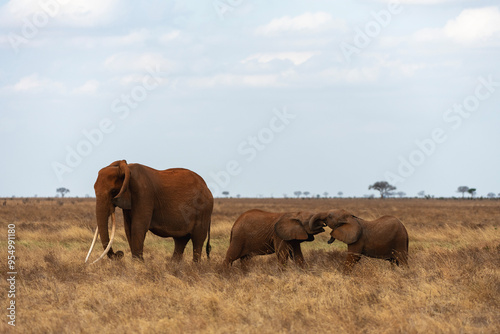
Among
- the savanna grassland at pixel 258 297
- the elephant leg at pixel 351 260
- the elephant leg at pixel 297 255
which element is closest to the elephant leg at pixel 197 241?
the savanna grassland at pixel 258 297

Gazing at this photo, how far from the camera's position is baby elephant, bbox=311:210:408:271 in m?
12.1

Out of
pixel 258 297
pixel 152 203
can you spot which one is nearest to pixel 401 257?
pixel 258 297

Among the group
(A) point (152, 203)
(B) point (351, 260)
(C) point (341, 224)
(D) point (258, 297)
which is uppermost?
(A) point (152, 203)

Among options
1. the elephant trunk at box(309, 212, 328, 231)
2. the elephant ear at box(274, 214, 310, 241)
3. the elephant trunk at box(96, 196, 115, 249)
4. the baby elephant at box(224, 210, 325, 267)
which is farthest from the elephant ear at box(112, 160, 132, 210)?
the elephant trunk at box(309, 212, 328, 231)

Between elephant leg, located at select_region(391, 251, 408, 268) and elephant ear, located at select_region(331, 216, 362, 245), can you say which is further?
elephant leg, located at select_region(391, 251, 408, 268)

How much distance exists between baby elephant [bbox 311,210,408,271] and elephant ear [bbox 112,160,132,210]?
3390 mm

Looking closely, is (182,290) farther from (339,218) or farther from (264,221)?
(339,218)

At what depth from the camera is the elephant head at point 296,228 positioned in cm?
1191

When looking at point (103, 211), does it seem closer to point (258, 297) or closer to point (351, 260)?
point (258, 297)

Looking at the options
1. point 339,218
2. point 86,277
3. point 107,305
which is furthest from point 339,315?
point 86,277

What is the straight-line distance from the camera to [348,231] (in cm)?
1215

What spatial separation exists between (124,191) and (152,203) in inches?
33.9

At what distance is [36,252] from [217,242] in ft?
18.9

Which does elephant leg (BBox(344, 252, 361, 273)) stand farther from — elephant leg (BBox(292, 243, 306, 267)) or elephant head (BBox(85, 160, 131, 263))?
elephant head (BBox(85, 160, 131, 263))
